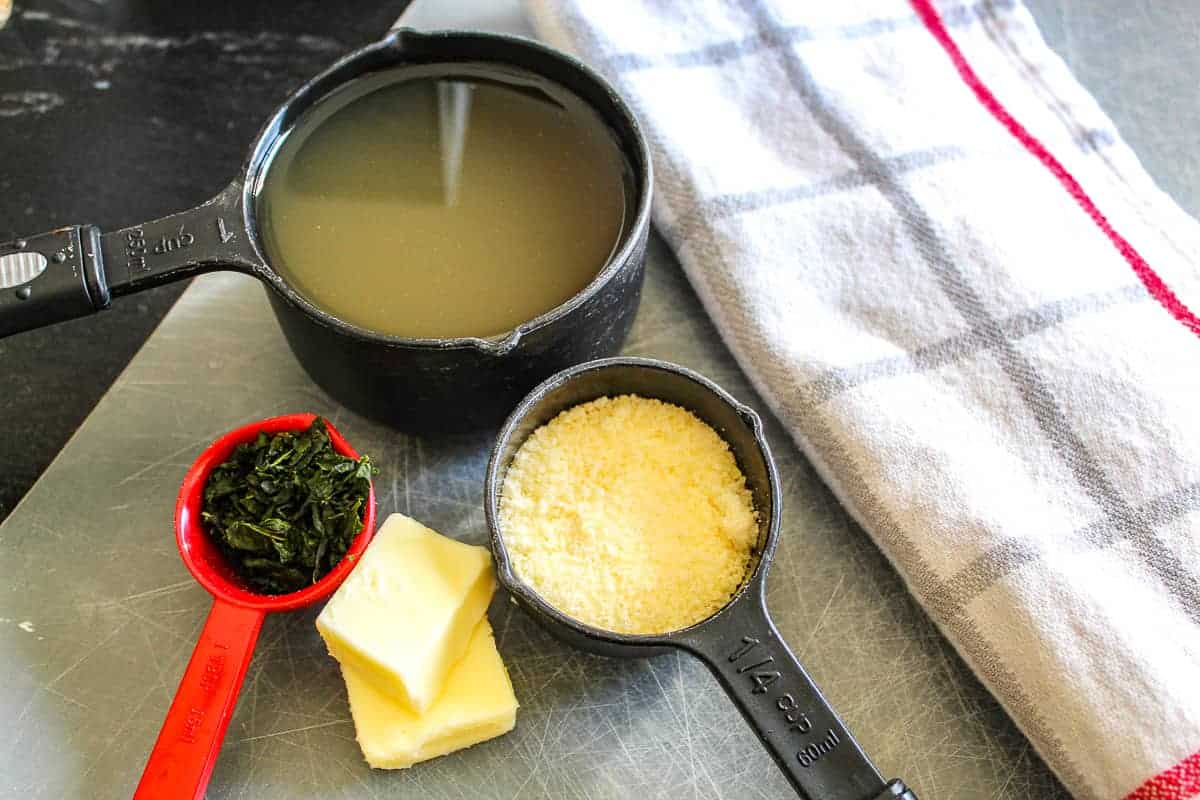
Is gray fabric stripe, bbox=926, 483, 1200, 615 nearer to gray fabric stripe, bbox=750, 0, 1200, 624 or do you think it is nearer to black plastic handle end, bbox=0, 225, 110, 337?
gray fabric stripe, bbox=750, 0, 1200, 624

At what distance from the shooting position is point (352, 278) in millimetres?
1005

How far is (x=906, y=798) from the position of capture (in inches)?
32.7

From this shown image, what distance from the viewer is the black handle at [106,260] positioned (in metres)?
0.93

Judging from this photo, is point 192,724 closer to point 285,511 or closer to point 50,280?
point 285,511

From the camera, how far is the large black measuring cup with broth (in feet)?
3.05

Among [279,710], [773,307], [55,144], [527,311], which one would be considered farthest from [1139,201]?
[55,144]

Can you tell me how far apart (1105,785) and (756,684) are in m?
0.31

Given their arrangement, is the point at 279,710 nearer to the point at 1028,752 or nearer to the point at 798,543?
the point at 798,543

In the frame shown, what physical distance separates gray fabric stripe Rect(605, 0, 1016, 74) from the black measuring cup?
0.42 m

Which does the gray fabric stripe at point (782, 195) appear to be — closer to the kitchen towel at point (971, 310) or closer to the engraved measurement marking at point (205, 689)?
the kitchen towel at point (971, 310)

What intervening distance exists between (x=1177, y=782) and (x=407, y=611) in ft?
2.15

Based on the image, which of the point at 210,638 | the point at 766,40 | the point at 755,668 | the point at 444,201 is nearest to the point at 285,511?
the point at 210,638

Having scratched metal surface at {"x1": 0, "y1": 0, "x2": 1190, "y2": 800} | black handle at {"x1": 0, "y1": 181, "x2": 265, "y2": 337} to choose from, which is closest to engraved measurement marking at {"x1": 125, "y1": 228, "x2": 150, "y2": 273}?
black handle at {"x1": 0, "y1": 181, "x2": 265, "y2": 337}

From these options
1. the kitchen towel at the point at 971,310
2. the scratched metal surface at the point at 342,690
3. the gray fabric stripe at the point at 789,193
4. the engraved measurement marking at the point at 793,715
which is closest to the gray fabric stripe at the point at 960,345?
the kitchen towel at the point at 971,310
